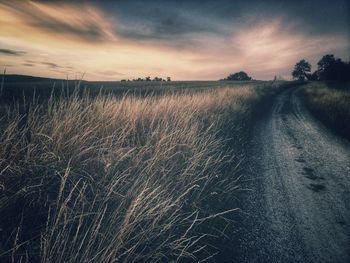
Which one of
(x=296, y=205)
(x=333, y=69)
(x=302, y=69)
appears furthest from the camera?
(x=302, y=69)

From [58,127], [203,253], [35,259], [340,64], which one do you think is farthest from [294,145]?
[340,64]

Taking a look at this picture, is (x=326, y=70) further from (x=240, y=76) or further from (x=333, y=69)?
(x=240, y=76)

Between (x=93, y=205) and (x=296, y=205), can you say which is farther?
(x=296, y=205)

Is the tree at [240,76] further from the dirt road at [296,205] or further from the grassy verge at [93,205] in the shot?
the grassy verge at [93,205]

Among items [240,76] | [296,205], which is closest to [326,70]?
[240,76]

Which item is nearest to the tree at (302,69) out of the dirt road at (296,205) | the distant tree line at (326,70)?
the distant tree line at (326,70)

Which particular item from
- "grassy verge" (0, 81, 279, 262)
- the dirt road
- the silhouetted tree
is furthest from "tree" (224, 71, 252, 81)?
"grassy verge" (0, 81, 279, 262)

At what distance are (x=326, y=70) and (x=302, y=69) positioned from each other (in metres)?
16.2

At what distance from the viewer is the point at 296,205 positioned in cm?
376

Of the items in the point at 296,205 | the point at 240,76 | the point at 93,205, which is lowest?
the point at 296,205

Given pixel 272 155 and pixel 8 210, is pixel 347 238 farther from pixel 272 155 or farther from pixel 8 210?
pixel 8 210

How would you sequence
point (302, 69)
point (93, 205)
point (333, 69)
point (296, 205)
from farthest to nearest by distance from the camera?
point (302, 69), point (333, 69), point (296, 205), point (93, 205)

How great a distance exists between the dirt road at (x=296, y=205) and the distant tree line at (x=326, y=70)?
282 ft

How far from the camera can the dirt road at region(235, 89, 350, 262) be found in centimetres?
276
